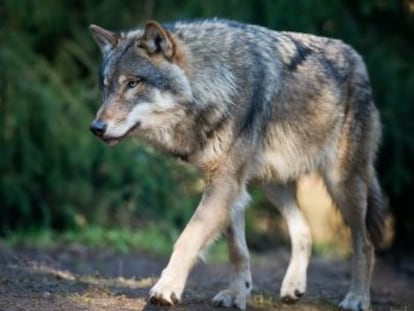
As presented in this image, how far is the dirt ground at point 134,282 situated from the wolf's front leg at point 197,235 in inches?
11.2

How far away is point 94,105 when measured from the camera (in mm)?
11547

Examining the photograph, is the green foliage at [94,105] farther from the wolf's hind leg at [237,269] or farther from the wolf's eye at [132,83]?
the wolf's eye at [132,83]

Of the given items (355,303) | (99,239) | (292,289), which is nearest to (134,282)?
(292,289)

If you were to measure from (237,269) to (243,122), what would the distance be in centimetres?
98

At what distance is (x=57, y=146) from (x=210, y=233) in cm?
528

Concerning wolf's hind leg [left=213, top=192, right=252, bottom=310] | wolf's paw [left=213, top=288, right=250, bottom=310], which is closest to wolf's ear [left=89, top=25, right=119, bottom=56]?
wolf's hind leg [left=213, top=192, right=252, bottom=310]

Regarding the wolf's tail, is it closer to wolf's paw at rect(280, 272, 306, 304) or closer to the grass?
wolf's paw at rect(280, 272, 306, 304)

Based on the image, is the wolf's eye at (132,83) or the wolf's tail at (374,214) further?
the wolf's tail at (374,214)

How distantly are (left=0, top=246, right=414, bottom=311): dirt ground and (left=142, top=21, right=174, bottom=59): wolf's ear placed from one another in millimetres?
1558

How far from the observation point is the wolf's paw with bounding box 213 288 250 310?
20.7 ft

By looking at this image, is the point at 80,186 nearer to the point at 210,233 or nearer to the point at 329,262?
the point at 329,262

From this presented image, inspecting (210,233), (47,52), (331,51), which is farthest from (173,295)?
A: (47,52)

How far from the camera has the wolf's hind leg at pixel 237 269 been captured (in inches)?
249

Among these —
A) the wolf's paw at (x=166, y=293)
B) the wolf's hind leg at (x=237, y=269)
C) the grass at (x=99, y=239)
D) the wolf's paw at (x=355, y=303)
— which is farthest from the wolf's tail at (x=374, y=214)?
the grass at (x=99, y=239)
